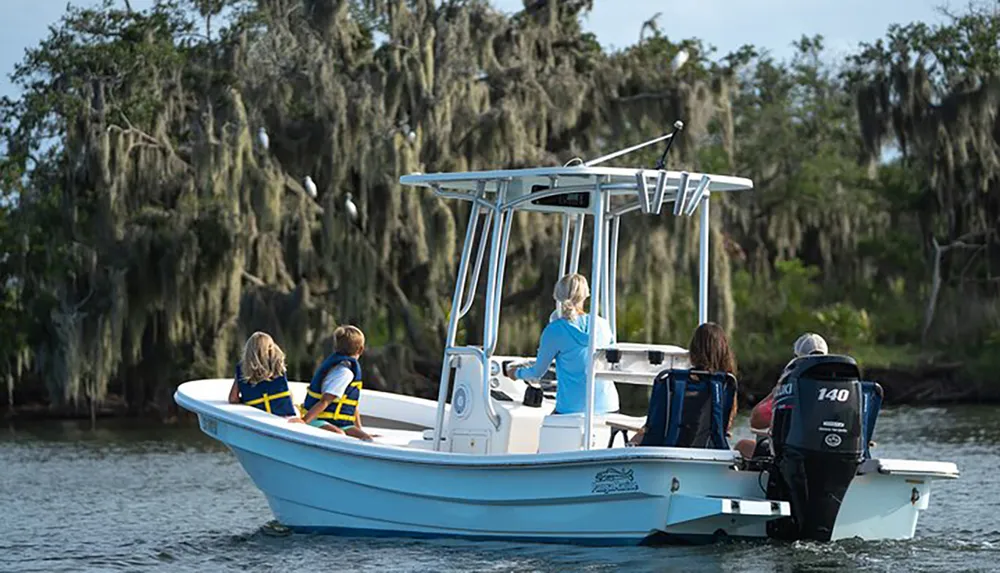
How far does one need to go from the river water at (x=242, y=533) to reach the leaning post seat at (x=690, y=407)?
0.72 m

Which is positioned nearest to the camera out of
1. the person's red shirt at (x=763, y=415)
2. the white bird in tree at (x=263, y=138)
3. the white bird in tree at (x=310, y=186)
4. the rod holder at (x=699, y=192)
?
the person's red shirt at (x=763, y=415)

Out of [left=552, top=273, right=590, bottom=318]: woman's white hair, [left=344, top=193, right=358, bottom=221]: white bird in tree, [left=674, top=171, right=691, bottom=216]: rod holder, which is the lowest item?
[left=552, top=273, right=590, bottom=318]: woman's white hair

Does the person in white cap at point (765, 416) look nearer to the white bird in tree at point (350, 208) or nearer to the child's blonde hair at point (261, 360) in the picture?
the child's blonde hair at point (261, 360)

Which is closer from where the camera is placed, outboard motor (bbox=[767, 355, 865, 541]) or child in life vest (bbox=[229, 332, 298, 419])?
outboard motor (bbox=[767, 355, 865, 541])

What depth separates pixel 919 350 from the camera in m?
35.7

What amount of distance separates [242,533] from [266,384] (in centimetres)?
136

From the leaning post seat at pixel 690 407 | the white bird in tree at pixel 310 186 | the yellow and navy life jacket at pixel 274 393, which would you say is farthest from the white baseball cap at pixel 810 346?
the white bird in tree at pixel 310 186

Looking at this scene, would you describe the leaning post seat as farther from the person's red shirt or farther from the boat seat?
the boat seat

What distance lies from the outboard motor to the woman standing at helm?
4.97 feet

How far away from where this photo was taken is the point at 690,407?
11.4 meters

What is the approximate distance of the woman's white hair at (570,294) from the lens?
12.2 m

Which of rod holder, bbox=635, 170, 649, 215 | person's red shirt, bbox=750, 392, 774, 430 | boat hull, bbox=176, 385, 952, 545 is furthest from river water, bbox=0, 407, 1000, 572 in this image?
rod holder, bbox=635, 170, 649, 215

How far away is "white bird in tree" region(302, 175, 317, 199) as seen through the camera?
2896 cm

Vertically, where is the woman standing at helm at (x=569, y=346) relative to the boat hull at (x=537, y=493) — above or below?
above
